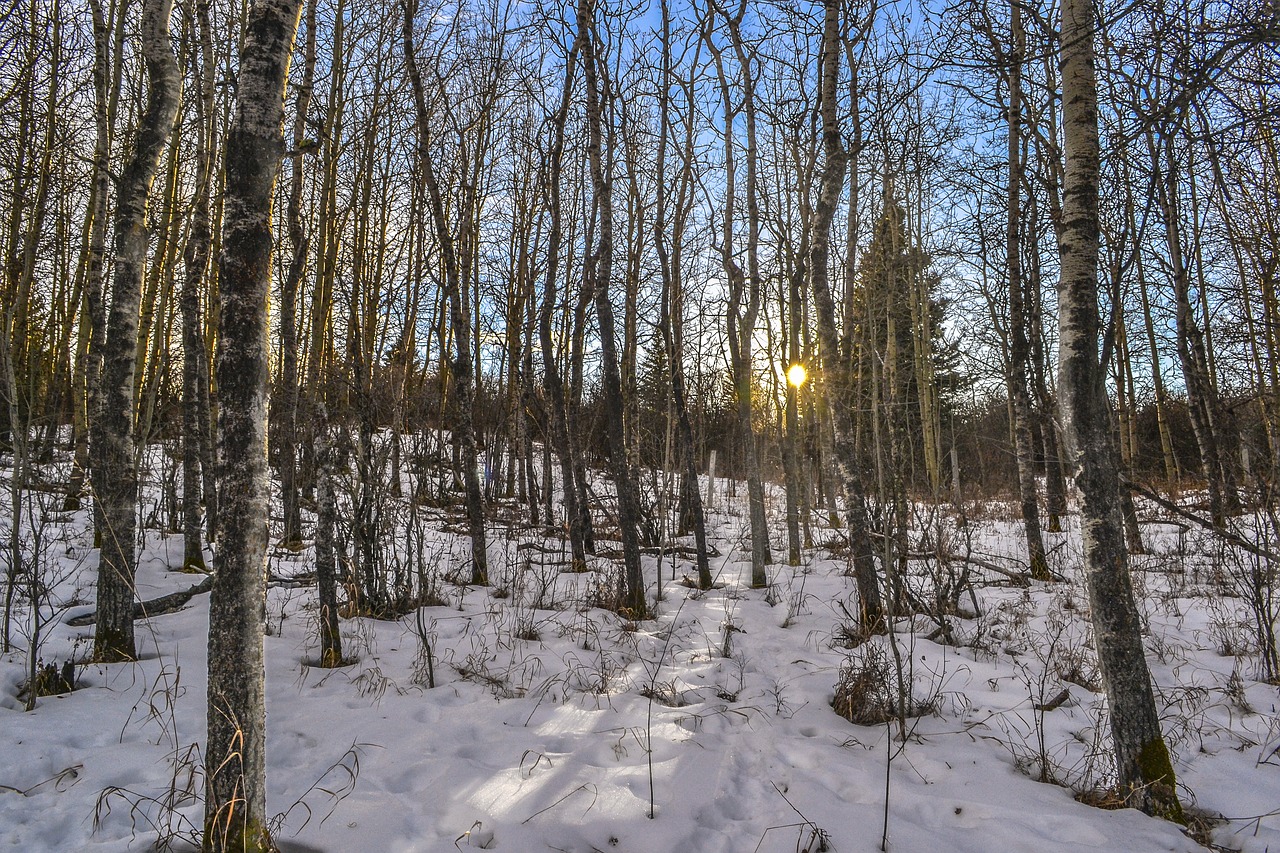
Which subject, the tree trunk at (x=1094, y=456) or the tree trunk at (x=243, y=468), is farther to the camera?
the tree trunk at (x=1094, y=456)

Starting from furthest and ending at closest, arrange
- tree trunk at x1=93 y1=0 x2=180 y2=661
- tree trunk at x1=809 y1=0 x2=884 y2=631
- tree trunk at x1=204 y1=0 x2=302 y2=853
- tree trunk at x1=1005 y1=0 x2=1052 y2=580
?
tree trunk at x1=1005 y1=0 x2=1052 y2=580
tree trunk at x1=809 y1=0 x2=884 y2=631
tree trunk at x1=93 y1=0 x2=180 y2=661
tree trunk at x1=204 y1=0 x2=302 y2=853

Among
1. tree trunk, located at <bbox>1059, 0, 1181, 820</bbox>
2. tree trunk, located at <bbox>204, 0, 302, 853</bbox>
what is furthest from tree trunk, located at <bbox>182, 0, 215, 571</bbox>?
tree trunk, located at <bbox>1059, 0, 1181, 820</bbox>

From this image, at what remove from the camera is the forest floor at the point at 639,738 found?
2.58 m

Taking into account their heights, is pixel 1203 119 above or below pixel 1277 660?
above

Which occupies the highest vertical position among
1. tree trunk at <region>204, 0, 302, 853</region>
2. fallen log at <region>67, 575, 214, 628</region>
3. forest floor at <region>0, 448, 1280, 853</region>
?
tree trunk at <region>204, 0, 302, 853</region>

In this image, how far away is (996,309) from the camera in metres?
12.4

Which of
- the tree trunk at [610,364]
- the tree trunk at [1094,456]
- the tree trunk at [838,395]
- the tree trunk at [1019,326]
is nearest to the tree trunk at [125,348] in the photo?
the tree trunk at [610,364]

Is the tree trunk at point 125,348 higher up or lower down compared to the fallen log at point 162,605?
higher up

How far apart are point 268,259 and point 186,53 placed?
7370 millimetres

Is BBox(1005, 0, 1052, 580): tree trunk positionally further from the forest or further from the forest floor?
the forest floor

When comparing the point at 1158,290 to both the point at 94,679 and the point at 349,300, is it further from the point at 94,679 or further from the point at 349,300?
the point at 94,679

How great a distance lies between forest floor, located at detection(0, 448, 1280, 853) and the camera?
258 centimetres

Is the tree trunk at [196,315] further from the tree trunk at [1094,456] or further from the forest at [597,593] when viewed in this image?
the tree trunk at [1094,456]

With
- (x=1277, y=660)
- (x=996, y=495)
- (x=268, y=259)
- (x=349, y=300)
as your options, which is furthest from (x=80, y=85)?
(x=996, y=495)
